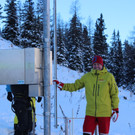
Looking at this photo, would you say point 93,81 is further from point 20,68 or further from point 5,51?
point 5,51

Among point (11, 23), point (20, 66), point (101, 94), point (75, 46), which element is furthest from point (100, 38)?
point (20, 66)

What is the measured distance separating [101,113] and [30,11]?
24735 mm

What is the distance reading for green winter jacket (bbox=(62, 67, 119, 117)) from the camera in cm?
330

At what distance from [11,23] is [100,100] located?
26.0 m

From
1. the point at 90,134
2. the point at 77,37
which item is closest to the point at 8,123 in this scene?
the point at 90,134

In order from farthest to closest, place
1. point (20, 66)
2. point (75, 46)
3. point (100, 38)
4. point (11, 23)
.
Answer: point (100, 38)
point (75, 46)
point (11, 23)
point (20, 66)

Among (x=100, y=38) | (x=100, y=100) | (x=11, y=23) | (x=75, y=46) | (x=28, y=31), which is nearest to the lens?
(x=100, y=100)

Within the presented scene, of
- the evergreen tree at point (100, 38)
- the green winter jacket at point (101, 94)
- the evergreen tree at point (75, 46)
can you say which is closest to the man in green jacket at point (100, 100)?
the green winter jacket at point (101, 94)

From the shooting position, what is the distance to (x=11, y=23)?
87.8 feet

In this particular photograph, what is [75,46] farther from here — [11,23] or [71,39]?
[11,23]

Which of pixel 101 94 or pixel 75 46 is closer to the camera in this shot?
pixel 101 94

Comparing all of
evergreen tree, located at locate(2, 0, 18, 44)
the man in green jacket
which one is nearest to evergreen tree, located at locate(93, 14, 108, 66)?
evergreen tree, located at locate(2, 0, 18, 44)

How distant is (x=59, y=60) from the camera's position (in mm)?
26312

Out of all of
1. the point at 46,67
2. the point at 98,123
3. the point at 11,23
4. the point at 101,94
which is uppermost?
the point at 11,23
